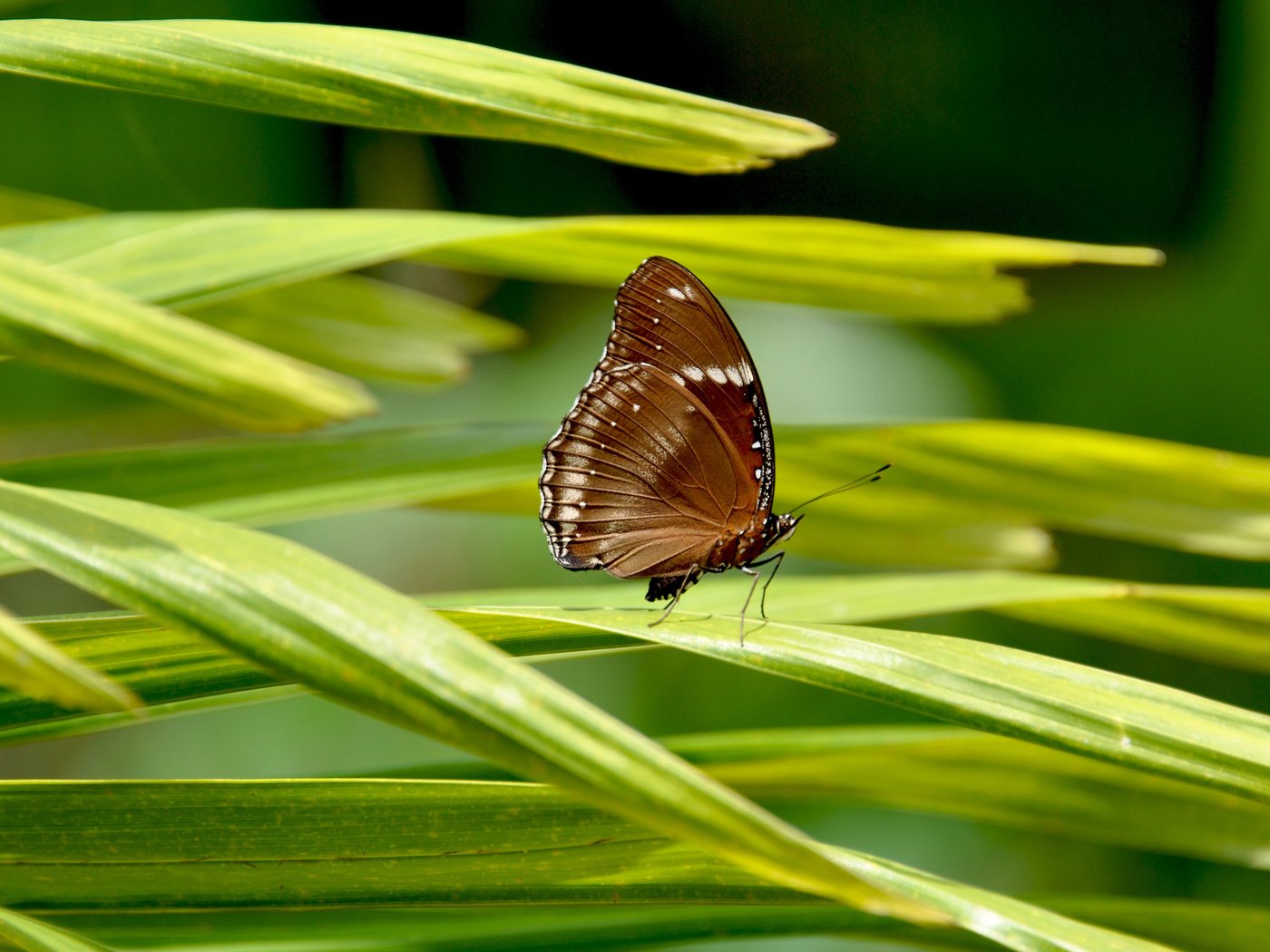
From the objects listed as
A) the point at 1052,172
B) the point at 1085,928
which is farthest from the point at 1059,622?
the point at 1052,172

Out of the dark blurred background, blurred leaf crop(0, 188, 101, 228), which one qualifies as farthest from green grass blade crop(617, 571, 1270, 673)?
the dark blurred background

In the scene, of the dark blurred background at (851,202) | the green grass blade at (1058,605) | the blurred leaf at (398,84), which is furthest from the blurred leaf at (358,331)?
the dark blurred background at (851,202)

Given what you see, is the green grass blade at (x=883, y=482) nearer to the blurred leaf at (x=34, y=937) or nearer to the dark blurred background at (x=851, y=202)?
the blurred leaf at (x=34, y=937)

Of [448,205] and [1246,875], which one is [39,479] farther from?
[1246,875]

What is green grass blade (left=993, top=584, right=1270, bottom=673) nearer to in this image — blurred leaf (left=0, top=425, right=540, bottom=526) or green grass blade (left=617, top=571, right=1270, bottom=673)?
green grass blade (left=617, top=571, right=1270, bottom=673)

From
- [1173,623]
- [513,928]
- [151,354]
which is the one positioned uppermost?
[151,354]

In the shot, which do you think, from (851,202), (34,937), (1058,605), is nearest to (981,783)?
(1058,605)

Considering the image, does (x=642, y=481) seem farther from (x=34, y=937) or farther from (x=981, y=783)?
(x=34, y=937)

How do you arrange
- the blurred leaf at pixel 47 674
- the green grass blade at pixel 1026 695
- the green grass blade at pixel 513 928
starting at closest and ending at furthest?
the blurred leaf at pixel 47 674 → the green grass blade at pixel 1026 695 → the green grass blade at pixel 513 928
